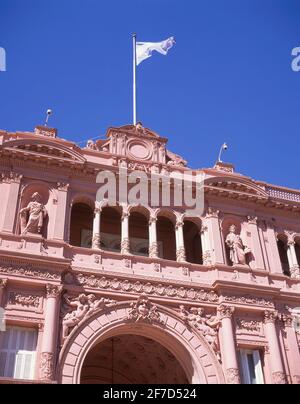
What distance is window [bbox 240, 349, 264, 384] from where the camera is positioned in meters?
23.7

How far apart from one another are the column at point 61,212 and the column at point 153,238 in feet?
13.2

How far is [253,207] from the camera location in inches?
1145

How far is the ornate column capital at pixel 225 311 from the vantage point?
79.9 ft

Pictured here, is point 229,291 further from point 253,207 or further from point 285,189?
point 285,189

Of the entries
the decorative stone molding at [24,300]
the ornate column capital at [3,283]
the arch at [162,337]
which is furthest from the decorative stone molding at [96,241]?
the ornate column capital at [3,283]

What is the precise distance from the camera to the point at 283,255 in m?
30.5

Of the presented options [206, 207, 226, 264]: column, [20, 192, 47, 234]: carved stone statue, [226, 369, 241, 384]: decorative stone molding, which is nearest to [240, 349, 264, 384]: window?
[226, 369, 241, 384]: decorative stone molding

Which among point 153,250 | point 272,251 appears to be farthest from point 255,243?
point 153,250

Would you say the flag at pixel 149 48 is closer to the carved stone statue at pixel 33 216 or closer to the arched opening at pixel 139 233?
the arched opening at pixel 139 233

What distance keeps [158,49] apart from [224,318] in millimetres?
15527

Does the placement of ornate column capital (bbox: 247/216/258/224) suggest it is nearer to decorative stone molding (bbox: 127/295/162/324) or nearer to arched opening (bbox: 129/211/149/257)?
arched opening (bbox: 129/211/149/257)

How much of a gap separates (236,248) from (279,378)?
6.33m

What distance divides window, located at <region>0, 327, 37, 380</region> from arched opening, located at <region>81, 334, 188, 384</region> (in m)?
5.01
